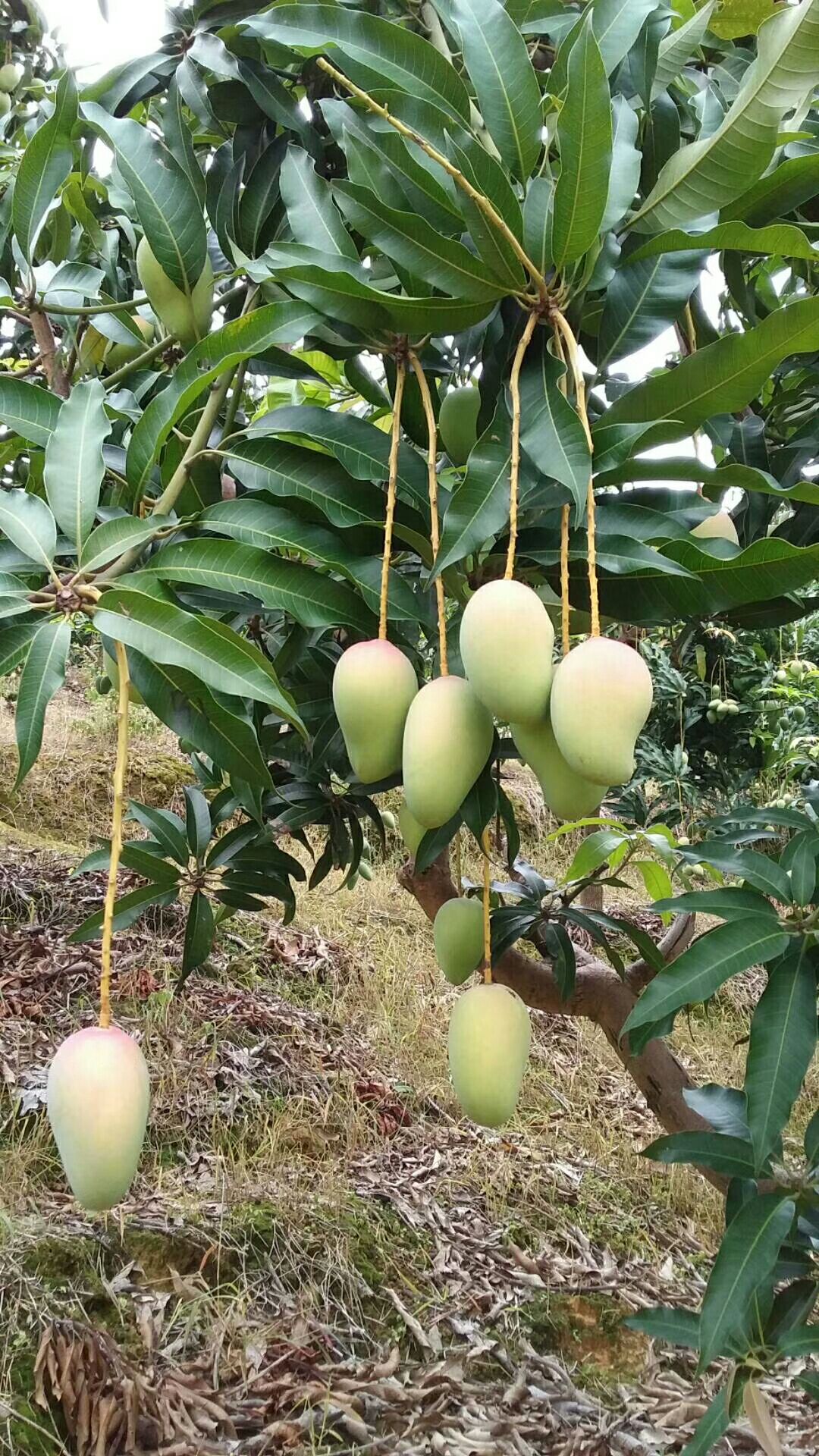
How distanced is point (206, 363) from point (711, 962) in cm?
60

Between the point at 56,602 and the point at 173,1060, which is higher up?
the point at 56,602

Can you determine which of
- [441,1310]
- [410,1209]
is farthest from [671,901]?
[410,1209]

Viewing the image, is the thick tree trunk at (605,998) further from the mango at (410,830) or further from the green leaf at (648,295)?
the green leaf at (648,295)

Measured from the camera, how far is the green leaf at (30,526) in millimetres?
→ 685

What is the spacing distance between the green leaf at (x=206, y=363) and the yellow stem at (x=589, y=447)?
0.17 metres

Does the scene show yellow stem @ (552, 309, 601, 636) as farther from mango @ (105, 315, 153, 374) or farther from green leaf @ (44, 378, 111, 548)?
mango @ (105, 315, 153, 374)

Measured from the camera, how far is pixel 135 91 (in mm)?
961

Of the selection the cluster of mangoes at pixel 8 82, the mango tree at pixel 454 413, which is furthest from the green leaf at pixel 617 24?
the cluster of mangoes at pixel 8 82

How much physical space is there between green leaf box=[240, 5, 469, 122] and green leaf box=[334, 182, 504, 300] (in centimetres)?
9

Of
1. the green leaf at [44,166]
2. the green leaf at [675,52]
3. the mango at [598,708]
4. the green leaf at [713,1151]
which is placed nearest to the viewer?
the mango at [598,708]

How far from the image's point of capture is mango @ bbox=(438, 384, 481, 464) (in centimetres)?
79

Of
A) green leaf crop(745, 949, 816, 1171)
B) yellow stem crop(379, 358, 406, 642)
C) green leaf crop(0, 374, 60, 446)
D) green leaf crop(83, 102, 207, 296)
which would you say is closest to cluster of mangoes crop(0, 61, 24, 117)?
green leaf crop(83, 102, 207, 296)

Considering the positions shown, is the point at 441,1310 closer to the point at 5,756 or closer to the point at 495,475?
the point at 495,475

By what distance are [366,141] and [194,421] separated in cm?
31
